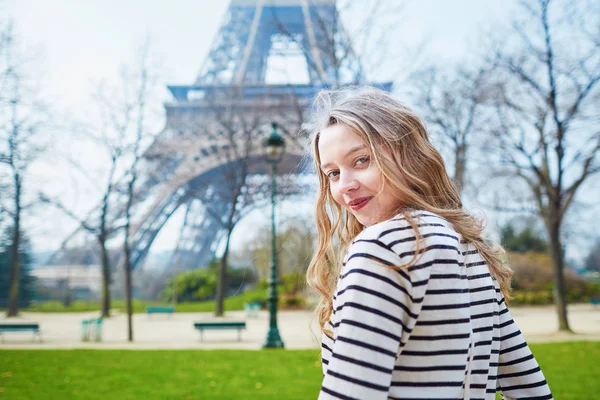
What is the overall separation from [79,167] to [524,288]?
20724mm

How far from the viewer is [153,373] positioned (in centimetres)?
721

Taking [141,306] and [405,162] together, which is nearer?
[405,162]

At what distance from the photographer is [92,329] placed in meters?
13.7

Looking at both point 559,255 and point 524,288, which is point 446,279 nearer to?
point 559,255

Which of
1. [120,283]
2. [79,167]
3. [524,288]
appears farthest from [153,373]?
[120,283]

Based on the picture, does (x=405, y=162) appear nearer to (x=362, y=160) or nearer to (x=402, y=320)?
(x=362, y=160)

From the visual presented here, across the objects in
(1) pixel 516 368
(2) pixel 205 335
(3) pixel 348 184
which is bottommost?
(2) pixel 205 335

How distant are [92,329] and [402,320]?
14.4 meters

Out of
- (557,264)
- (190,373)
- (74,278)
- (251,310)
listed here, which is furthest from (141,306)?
(190,373)

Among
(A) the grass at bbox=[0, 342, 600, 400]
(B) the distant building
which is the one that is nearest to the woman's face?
(A) the grass at bbox=[0, 342, 600, 400]

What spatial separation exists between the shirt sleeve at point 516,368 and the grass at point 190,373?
4.62 meters

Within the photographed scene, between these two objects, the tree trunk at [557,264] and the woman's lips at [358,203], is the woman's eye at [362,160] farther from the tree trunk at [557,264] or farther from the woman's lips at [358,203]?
the tree trunk at [557,264]

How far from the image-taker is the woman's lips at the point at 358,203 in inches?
46.2

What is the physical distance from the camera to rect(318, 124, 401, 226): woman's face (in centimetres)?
115
